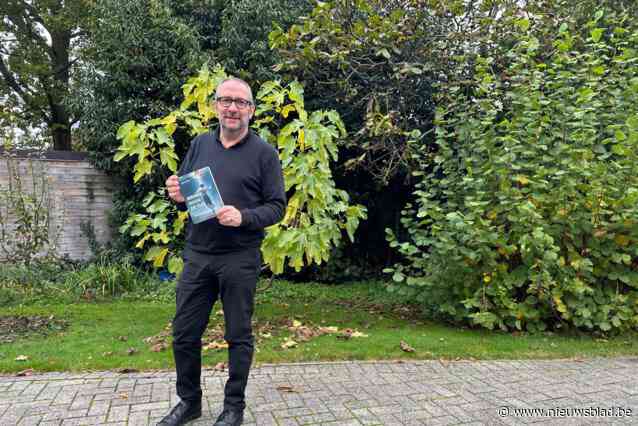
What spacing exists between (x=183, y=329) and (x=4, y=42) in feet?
52.8

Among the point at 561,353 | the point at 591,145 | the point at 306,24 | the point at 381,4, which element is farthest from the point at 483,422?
the point at 381,4

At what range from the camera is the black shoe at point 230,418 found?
2.72 metres

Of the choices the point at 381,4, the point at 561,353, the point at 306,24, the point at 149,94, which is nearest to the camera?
the point at 561,353

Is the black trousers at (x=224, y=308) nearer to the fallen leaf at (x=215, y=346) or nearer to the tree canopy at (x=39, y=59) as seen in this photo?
the fallen leaf at (x=215, y=346)

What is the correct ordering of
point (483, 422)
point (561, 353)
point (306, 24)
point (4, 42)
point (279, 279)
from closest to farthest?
1. point (483, 422)
2. point (561, 353)
3. point (306, 24)
4. point (279, 279)
5. point (4, 42)

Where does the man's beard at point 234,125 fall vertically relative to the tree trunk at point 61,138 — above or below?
below

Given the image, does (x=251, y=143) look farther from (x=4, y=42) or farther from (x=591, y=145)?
(x=4, y=42)

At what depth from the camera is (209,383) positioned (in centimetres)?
351

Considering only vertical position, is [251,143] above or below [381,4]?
below

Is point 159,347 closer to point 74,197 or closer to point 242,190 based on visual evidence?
point 242,190

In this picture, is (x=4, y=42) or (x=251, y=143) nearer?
(x=251, y=143)

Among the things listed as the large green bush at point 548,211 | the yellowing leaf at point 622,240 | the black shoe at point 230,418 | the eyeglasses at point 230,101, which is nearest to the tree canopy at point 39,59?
the large green bush at point 548,211

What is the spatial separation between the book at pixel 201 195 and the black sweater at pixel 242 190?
0.11 metres

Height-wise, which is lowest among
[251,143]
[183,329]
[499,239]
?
[183,329]
